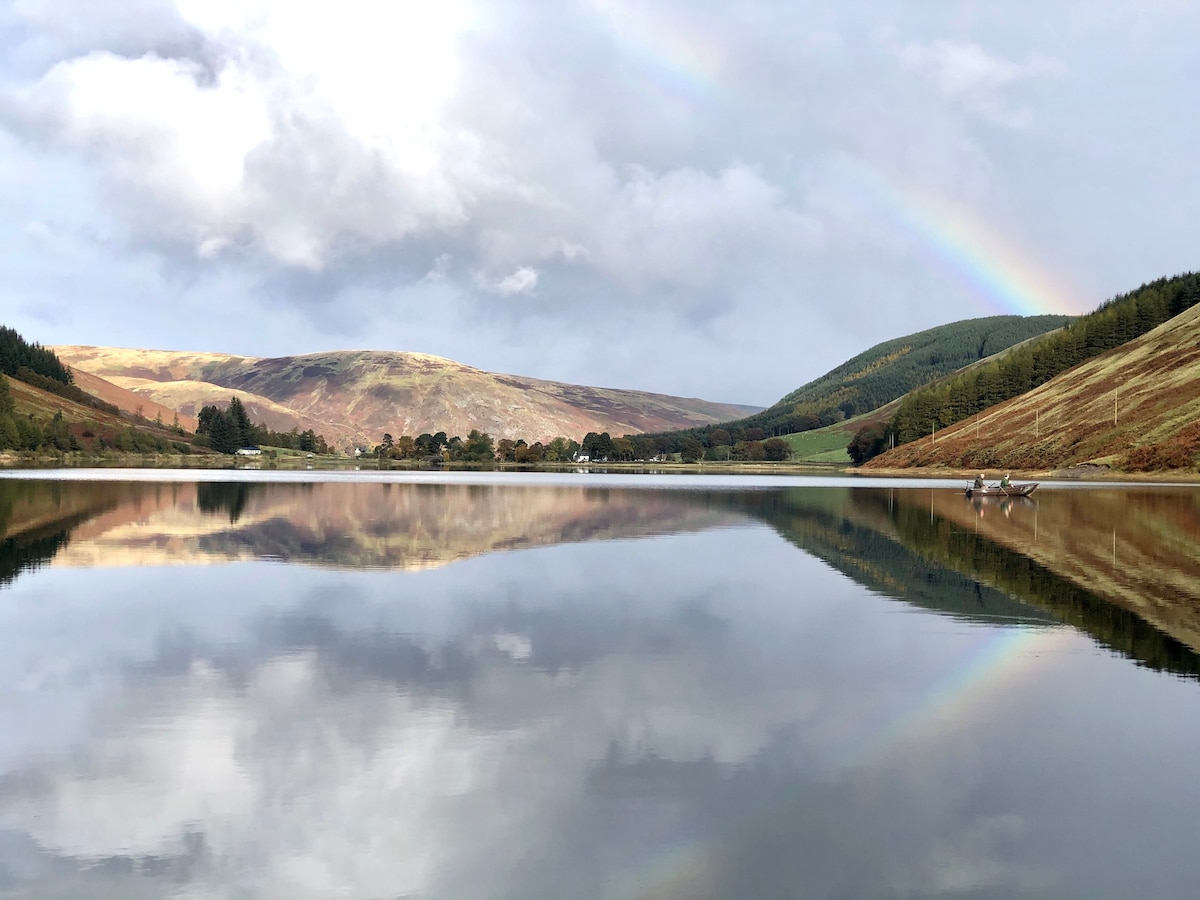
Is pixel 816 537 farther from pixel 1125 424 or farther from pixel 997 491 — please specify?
pixel 1125 424

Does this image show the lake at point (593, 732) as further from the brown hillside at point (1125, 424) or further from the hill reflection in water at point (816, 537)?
the brown hillside at point (1125, 424)

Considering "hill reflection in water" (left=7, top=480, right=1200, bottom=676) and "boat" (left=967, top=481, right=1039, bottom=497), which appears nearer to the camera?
"hill reflection in water" (left=7, top=480, right=1200, bottom=676)

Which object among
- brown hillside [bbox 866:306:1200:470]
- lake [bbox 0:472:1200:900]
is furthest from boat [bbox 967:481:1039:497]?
lake [bbox 0:472:1200:900]

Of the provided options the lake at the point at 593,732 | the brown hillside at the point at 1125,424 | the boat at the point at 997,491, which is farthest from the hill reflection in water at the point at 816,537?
the brown hillside at the point at 1125,424

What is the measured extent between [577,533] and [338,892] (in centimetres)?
4341

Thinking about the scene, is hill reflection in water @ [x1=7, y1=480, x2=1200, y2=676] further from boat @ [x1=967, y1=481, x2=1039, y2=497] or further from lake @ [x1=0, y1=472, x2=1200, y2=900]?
boat @ [x1=967, y1=481, x2=1039, y2=497]

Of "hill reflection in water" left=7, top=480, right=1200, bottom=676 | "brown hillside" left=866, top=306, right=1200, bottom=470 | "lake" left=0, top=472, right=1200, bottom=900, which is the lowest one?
"lake" left=0, top=472, right=1200, bottom=900

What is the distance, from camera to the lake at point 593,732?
11078 mm

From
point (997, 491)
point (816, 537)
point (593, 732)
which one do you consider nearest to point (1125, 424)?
point (997, 491)

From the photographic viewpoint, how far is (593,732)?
624 inches

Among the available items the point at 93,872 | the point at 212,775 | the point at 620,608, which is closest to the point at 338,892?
the point at 93,872

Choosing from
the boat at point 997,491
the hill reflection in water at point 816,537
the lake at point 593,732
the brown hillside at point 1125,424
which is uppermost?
the brown hillside at point 1125,424

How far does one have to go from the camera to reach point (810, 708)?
17.6 m

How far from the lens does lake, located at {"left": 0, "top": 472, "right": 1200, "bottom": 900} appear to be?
36.3 feet
